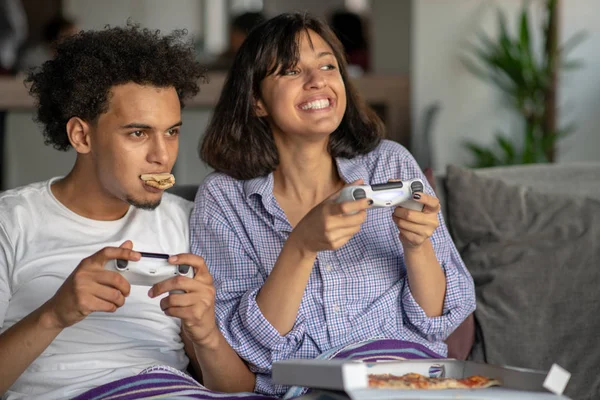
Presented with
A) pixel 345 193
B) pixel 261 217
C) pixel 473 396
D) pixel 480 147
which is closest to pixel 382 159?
pixel 261 217

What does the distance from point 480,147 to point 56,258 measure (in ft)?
12.3

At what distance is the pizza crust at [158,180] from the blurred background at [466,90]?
2683mm

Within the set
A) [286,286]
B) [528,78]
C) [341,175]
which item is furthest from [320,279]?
[528,78]

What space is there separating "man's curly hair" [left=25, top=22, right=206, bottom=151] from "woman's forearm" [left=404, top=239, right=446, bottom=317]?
67 cm

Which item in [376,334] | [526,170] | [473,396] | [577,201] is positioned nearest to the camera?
[473,396]

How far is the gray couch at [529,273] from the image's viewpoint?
2141 millimetres

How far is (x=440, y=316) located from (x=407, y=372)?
414 mm

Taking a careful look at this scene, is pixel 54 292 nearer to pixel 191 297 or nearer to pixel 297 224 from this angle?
pixel 191 297

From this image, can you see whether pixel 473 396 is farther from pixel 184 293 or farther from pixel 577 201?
pixel 577 201

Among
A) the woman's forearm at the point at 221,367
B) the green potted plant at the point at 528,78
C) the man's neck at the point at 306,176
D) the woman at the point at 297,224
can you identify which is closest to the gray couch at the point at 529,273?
the woman at the point at 297,224

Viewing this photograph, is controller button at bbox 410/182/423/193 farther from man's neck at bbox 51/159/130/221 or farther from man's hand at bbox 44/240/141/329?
man's neck at bbox 51/159/130/221

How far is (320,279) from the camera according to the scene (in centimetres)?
191

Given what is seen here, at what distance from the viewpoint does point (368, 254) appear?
76.7 inches

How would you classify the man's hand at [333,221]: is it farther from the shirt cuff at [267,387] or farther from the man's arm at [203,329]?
the shirt cuff at [267,387]
